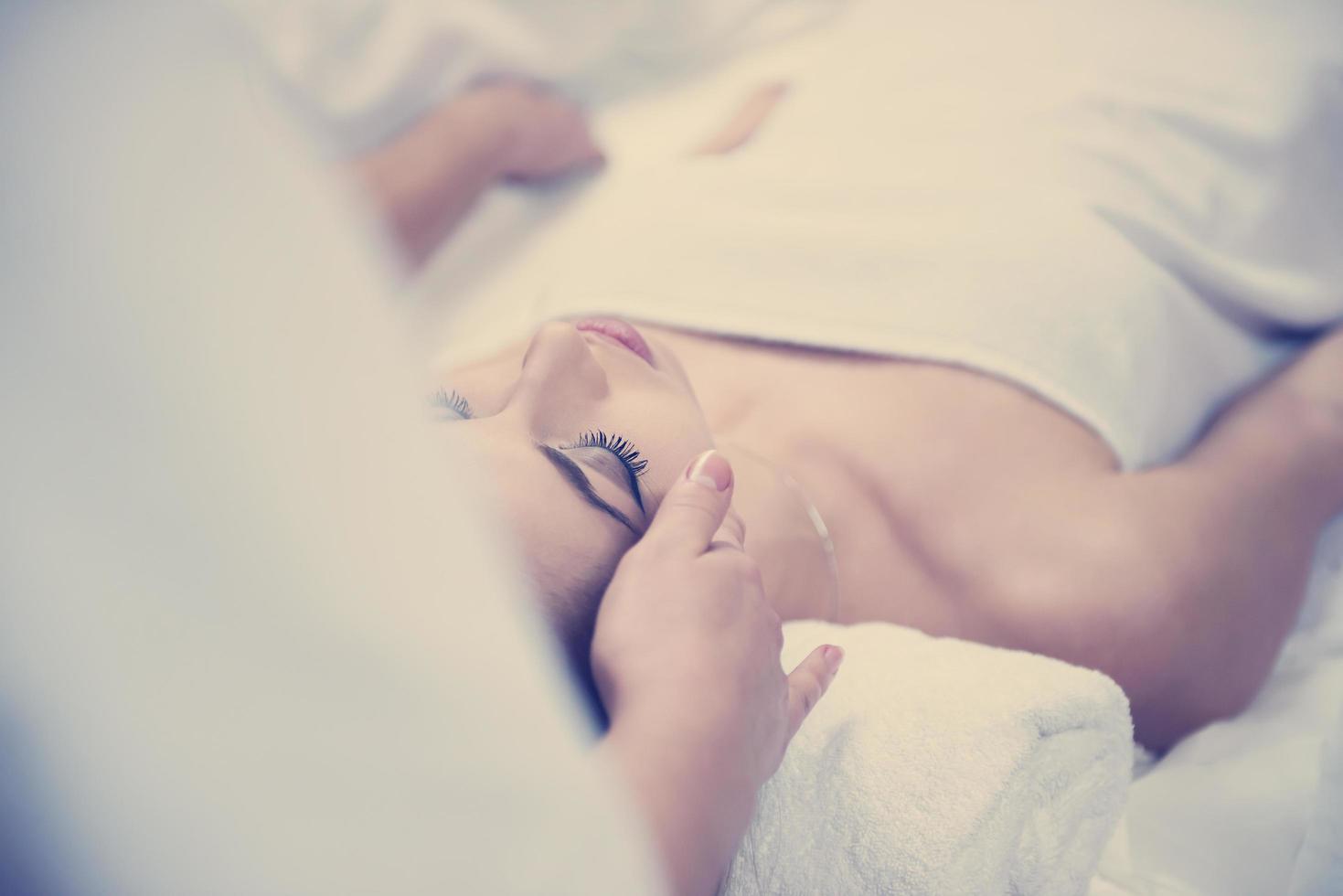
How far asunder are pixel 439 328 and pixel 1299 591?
902 mm

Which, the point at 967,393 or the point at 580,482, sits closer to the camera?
the point at 580,482

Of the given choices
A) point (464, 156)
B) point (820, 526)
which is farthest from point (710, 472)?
point (464, 156)

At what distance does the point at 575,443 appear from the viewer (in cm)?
55

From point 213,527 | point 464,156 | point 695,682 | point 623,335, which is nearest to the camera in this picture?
point 213,527

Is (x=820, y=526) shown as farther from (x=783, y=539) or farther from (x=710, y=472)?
(x=710, y=472)

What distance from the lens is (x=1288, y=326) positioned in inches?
37.2

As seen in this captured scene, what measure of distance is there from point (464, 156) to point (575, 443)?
0.64 m

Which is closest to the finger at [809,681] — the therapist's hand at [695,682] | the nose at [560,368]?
the therapist's hand at [695,682]

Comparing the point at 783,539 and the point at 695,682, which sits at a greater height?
the point at 695,682

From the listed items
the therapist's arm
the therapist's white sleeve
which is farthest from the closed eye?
the therapist's arm

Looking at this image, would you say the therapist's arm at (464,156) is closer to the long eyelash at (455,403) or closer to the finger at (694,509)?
the long eyelash at (455,403)

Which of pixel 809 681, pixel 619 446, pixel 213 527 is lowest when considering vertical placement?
pixel 809 681

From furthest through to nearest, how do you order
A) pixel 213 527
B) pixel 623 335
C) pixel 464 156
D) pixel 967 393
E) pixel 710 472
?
pixel 464 156 → pixel 967 393 → pixel 623 335 → pixel 710 472 → pixel 213 527

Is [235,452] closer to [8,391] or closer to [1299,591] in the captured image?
[8,391]
